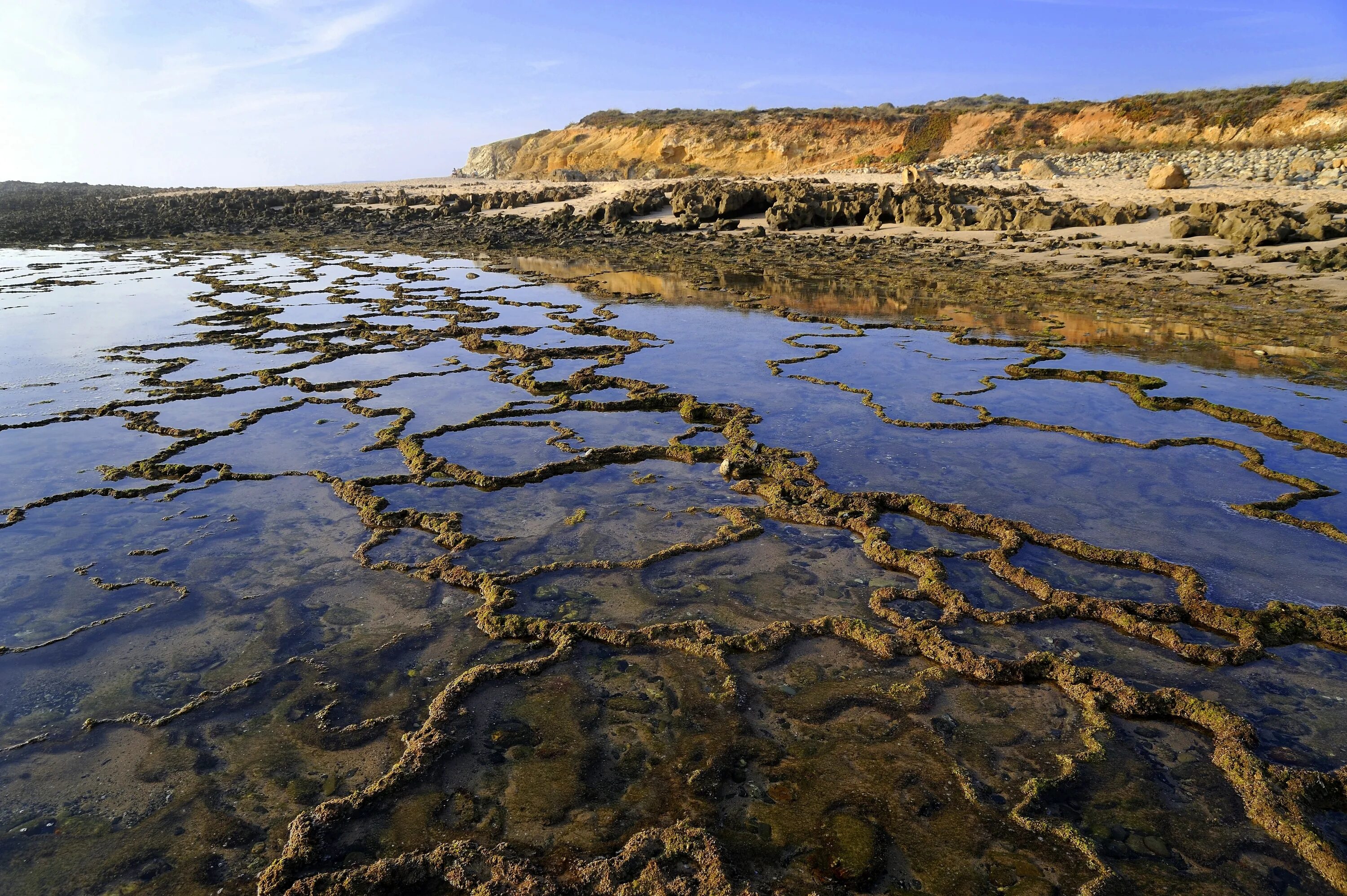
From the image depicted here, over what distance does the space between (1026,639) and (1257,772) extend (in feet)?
2.86

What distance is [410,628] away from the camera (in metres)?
3.20

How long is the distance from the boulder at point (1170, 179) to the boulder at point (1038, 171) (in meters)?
3.93

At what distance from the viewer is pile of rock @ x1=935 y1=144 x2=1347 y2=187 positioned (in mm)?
16938

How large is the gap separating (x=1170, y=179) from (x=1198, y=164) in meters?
4.89

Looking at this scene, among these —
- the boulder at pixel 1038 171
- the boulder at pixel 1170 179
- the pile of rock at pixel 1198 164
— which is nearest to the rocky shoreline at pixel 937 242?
the boulder at pixel 1170 179

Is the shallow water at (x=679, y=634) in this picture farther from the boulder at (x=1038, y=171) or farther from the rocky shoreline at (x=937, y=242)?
the boulder at (x=1038, y=171)

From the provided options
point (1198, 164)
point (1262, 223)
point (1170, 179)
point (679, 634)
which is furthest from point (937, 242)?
point (679, 634)

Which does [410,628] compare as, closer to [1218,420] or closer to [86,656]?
[86,656]

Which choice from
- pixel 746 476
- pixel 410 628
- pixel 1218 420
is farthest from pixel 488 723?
pixel 1218 420

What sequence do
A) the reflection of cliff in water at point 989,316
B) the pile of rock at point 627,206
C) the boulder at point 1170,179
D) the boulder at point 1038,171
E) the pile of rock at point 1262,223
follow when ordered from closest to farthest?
the reflection of cliff in water at point 989,316 → the pile of rock at point 1262,223 → the boulder at point 1170,179 → the boulder at point 1038,171 → the pile of rock at point 627,206

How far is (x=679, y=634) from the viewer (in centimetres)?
314

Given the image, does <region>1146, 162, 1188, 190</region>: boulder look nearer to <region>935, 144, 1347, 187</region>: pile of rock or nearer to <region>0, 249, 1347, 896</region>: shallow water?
<region>935, 144, 1347, 187</region>: pile of rock

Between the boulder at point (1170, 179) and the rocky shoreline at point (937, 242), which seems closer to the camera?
the rocky shoreline at point (937, 242)

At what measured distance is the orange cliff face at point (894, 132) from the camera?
81.7 ft
